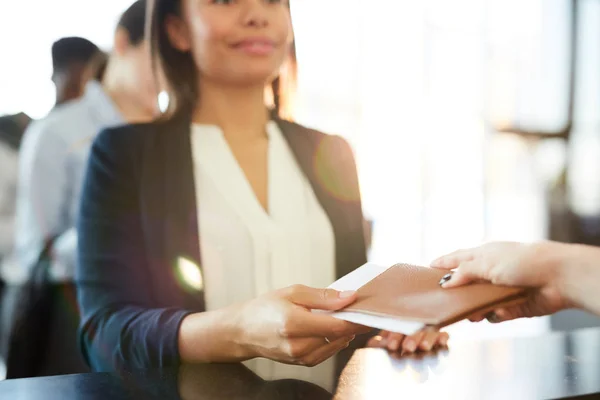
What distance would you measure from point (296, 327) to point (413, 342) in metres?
0.21

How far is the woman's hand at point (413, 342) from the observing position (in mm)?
824

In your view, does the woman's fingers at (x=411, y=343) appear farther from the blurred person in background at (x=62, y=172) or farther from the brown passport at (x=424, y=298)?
the blurred person in background at (x=62, y=172)

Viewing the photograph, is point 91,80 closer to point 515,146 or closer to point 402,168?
point 402,168

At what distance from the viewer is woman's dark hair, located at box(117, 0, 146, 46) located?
42.8 inches

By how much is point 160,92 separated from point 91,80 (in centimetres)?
21

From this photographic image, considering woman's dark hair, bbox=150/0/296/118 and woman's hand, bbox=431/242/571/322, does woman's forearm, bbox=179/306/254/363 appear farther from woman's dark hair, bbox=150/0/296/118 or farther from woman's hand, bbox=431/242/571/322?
woman's dark hair, bbox=150/0/296/118

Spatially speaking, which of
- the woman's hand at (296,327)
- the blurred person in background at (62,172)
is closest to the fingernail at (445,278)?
the woman's hand at (296,327)

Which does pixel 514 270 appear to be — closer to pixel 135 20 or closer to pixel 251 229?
pixel 251 229

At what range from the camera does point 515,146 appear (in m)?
2.18

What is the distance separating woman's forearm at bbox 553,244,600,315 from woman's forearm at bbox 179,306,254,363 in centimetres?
45

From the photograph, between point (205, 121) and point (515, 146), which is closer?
point (205, 121)

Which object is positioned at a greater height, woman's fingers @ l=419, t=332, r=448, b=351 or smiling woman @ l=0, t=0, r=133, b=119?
smiling woman @ l=0, t=0, r=133, b=119

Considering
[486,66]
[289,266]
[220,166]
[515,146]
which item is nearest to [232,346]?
[289,266]

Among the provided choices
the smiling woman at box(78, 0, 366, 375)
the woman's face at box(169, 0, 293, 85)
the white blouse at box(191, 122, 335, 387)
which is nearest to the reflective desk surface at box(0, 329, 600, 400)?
the smiling woman at box(78, 0, 366, 375)
